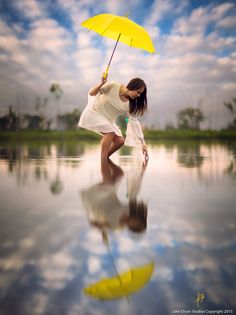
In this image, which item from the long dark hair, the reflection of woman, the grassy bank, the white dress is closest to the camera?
the reflection of woman

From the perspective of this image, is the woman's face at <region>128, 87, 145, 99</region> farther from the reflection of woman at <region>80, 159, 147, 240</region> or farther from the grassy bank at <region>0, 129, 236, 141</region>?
the grassy bank at <region>0, 129, 236, 141</region>

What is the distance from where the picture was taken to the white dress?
16.6 ft

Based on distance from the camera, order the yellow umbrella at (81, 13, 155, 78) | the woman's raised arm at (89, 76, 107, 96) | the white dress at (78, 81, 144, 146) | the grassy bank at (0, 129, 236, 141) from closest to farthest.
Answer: the yellow umbrella at (81, 13, 155, 78) < the woman's raised arm at (89, 76, 107, 96) < the white dress at (78, 81, 144, 146) < the grassy bank at (0, 129, 236, 141)

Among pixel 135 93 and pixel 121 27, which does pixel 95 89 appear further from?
pixel 121 27

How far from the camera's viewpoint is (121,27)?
4.62 m

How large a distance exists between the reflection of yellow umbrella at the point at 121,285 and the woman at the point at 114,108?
3.98m

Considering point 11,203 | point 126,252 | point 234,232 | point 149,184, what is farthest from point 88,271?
point 149,184

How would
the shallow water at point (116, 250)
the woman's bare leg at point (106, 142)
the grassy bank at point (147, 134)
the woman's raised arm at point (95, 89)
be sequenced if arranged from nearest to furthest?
the shallow water at point (116, 250) → the woman's raised arm at point (95, 89) → the woman's bare leg at point (106, 142) → the grassy bank at point (147, 134)

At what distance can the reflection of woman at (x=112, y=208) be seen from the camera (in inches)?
66.0

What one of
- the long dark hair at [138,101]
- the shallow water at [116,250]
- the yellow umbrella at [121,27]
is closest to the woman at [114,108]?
the long dark hair at [138,101]

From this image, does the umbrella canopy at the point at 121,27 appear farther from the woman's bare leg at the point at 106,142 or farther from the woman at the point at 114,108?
the woman's bare leg at the point at 106,142

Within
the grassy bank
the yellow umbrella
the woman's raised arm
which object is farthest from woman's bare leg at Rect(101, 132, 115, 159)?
the grassy bank

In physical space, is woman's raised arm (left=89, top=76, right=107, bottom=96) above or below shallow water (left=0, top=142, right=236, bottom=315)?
above

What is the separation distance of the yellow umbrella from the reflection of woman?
2151 millimetres
